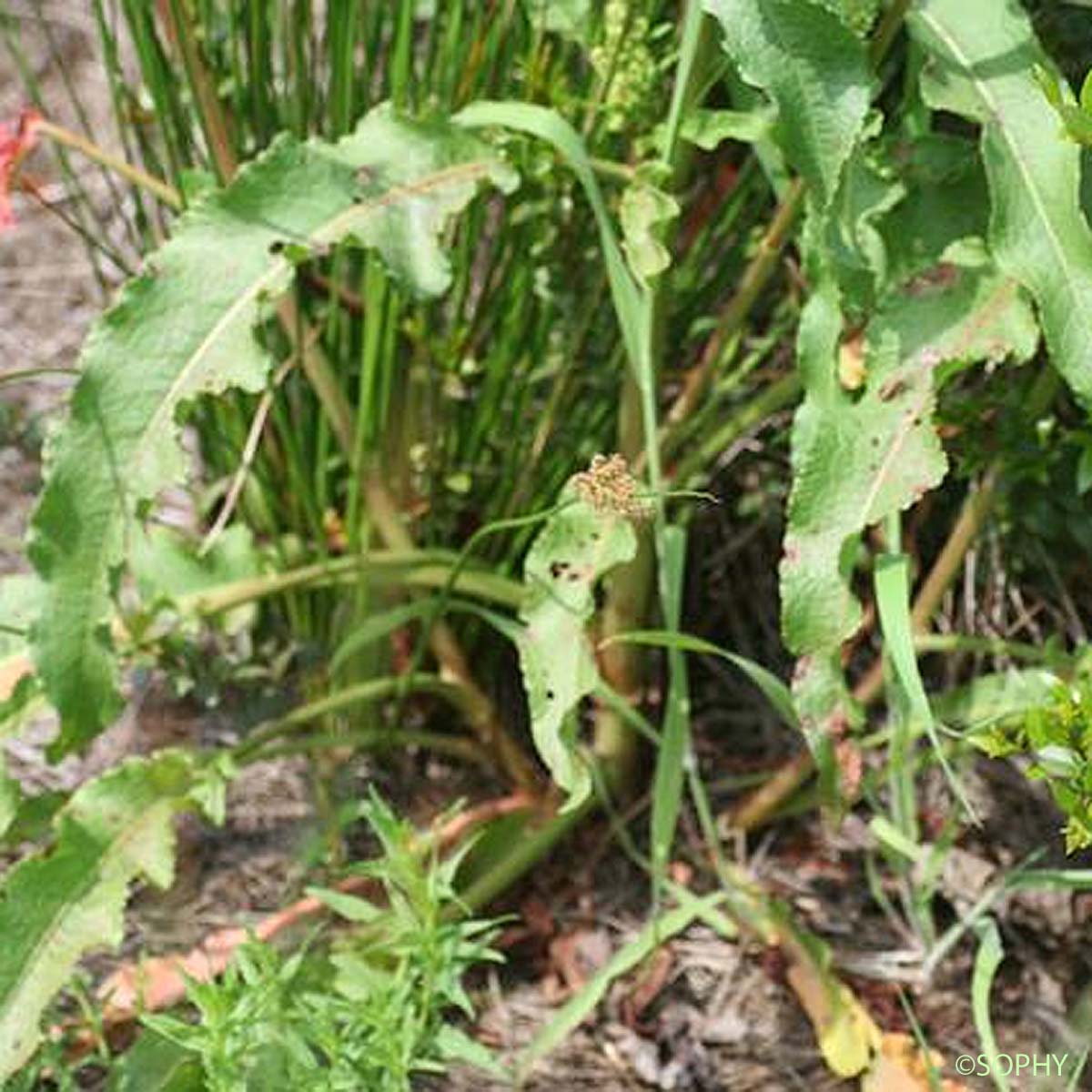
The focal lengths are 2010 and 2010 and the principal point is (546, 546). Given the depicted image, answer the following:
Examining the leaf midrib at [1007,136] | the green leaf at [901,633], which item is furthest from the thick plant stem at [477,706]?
the leaf midrib at [1007,136]

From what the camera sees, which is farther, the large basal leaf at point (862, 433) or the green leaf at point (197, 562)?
the green leaf at point (197, 562)

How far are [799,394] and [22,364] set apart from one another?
30.8 inches

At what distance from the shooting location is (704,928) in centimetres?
141

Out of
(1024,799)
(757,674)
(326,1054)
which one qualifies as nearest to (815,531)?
(757,674)

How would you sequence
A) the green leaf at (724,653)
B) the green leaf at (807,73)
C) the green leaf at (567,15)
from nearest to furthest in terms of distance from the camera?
the green leaf at (807,73), the green leaf at (724,653), the green leaf at (567,15)

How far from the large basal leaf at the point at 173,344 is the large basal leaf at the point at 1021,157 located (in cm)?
25

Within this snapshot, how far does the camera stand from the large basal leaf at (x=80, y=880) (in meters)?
1.12

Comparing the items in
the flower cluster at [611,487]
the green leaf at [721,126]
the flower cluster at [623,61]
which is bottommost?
the flower cluster at [611,487]

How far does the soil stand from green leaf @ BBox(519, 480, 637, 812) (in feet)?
1.07

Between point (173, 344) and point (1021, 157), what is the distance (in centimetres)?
46

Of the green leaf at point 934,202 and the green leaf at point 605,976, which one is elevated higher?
the green leaf at point 934,202

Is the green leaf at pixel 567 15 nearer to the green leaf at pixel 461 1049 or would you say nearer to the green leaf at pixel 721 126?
the green leaf at pixel 721 126

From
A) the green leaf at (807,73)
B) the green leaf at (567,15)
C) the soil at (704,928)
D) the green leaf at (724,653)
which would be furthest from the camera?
the soil at (704,928)

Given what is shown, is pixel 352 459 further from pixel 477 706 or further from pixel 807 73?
pixel 807 73
